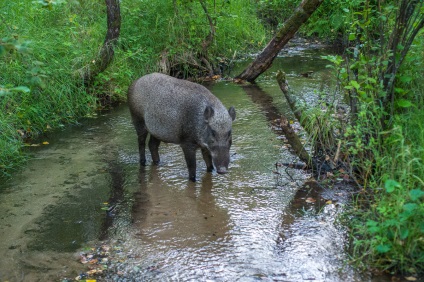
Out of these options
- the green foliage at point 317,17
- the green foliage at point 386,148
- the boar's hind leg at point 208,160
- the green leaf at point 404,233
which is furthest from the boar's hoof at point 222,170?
the green foliage at point 317,17

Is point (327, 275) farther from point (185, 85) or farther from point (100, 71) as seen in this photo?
point (100, 71)

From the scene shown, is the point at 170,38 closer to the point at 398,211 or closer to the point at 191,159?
the point at 191,159

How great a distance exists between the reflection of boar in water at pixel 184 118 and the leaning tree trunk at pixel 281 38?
4.34m

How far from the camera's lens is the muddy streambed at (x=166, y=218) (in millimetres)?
5453

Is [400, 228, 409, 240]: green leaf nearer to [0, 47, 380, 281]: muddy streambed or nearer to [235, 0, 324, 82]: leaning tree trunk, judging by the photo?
[0, 47, 380, 281]: muddy streambed

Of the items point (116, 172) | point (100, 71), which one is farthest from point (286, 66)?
point (116, 172)

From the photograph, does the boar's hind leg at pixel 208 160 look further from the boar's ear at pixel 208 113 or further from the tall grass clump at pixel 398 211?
the tall grass clump at pixel 398 211

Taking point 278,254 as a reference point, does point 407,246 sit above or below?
above

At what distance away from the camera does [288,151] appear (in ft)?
28.7

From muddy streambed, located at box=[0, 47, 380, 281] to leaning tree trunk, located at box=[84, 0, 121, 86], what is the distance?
204cm

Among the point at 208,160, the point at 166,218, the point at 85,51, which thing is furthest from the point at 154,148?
the point at 85,51

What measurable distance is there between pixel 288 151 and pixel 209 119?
176cm

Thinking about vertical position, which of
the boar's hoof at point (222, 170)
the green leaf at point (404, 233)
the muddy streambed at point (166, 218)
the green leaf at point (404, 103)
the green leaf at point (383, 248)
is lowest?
the muddy streambed at point (166, 218)

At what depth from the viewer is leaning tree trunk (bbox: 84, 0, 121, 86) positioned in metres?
10.9
